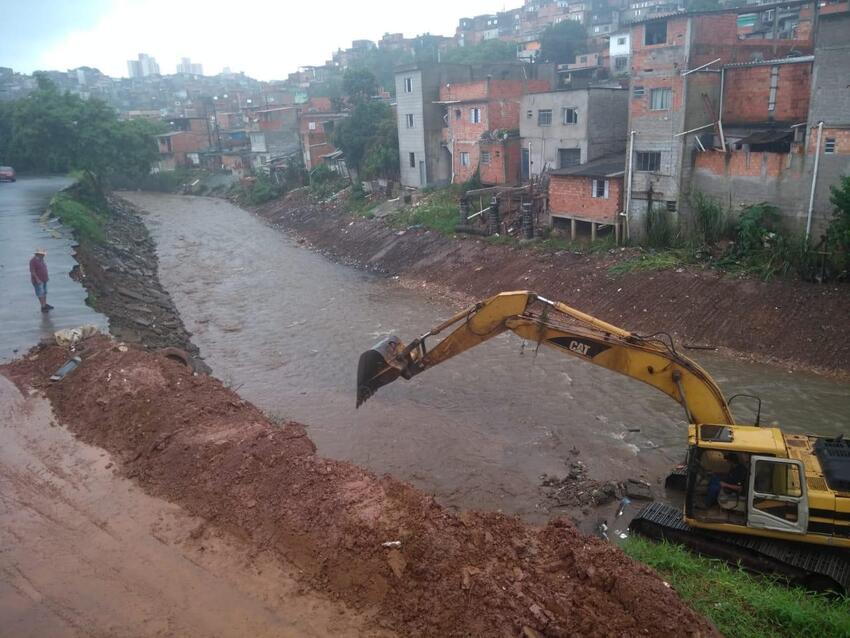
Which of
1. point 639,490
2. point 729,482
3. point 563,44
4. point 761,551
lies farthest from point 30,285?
point 563,44

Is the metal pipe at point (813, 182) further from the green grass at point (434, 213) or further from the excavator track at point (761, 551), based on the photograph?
the green grass at point (434, 213)

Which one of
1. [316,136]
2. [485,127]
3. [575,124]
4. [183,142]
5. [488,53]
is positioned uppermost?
[488,53]

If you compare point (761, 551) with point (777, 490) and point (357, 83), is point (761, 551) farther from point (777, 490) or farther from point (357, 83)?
point (357, 83)

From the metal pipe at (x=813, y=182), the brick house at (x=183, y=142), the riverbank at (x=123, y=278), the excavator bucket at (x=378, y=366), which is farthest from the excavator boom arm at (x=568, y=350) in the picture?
the brick house at (x=183, y=142)

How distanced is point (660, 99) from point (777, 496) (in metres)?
15.1

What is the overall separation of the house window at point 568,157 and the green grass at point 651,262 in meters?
7.16

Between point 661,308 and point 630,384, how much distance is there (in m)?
4.01

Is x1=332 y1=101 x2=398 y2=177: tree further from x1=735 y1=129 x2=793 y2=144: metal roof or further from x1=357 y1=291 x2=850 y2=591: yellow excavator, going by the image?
x1=357 y1=291 x2=850 y2=591: yellow excavator

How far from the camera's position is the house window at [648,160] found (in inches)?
765

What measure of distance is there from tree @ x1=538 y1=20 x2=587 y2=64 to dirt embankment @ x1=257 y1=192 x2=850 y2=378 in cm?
3033

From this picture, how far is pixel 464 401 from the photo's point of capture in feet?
43.9

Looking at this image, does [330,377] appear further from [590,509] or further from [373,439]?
[590,509]

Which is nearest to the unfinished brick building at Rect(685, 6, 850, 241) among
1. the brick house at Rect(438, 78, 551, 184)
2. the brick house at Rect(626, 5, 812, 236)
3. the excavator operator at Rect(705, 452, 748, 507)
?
the brick house at Rect(626, 5, 812, 236)

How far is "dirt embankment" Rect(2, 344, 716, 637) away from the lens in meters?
5.61
